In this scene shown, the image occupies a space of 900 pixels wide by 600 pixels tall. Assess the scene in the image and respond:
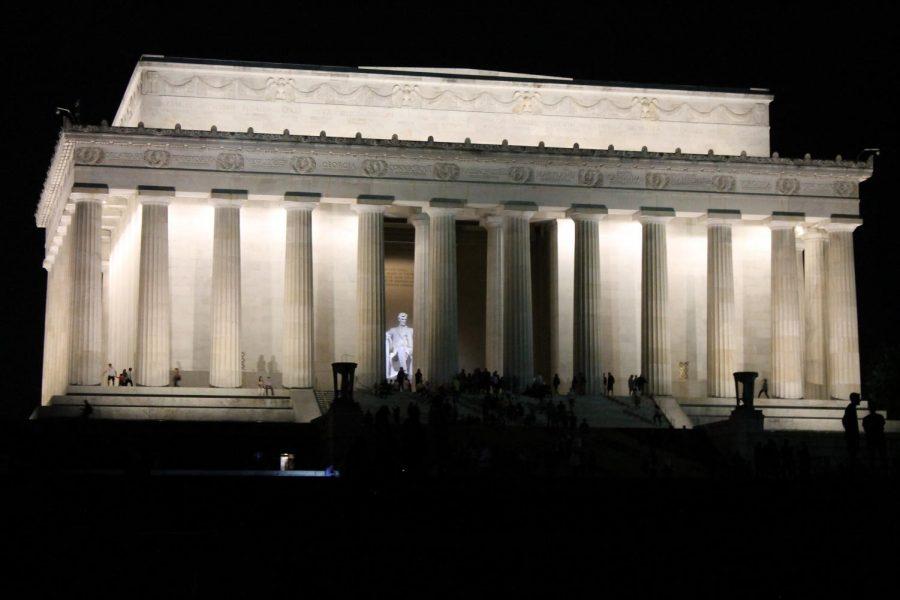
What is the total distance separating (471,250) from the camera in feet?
285

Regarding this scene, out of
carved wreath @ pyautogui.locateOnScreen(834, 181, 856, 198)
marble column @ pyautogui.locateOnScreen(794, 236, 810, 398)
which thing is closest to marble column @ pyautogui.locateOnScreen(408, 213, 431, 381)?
marble column @ pyautogui.locateOnScreen(794, 236, 810, 398)

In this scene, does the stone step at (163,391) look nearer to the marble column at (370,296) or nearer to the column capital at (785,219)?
the marble column at (370,296)

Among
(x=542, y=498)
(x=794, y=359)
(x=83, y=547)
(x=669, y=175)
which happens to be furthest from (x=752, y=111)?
(x=83, y=547)

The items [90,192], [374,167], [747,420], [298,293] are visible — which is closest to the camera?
[747,420]

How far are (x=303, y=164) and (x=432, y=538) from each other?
1463 inches

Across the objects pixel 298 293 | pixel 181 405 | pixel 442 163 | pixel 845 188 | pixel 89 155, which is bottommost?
pixel 181 405

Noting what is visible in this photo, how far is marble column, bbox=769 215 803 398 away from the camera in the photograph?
81250mm

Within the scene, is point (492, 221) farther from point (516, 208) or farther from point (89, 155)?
point (89, 155)

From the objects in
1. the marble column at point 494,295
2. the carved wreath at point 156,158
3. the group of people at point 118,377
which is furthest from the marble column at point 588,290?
the group of people at point 118,377

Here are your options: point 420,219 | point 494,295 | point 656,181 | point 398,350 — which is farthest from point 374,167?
point 656,181

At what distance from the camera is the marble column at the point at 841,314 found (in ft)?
269

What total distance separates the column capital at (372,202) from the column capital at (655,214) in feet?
38.0

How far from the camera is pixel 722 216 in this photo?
267 feet

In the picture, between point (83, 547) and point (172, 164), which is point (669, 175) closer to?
point (172, 164)
